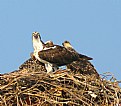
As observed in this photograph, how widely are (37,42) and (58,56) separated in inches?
21.7

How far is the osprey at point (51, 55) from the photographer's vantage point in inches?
400

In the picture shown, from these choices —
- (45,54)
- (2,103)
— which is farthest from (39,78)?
(45,54)

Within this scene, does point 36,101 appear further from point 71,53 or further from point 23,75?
point 71,53

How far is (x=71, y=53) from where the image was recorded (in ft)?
34.1

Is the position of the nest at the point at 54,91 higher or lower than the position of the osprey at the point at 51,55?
lower

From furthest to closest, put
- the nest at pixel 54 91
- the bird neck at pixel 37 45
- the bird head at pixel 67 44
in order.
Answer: the bird head at pixel 67 44 < the bird neck at pixel 37 45 < the nest at pixel 54 91

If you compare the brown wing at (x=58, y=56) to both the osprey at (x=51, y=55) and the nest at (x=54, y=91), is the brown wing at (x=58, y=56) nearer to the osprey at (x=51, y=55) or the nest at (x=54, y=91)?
the osprey at (x=51, y=55)

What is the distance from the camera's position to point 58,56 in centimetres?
1026

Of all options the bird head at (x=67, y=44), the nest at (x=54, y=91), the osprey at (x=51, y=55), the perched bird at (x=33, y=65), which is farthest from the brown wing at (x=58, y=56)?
the bird head at (x=67, y=44)

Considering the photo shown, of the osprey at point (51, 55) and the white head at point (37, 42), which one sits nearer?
the osprey at point (51, 55)

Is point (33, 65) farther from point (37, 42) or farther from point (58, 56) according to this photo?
point (58, 56)

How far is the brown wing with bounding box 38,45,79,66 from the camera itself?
33.3 ft

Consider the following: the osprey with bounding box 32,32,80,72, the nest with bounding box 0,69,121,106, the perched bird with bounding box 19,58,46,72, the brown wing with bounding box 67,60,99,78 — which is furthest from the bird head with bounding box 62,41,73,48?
the nest with bounding box 0,69,121,106

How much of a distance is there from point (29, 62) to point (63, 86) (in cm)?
308
